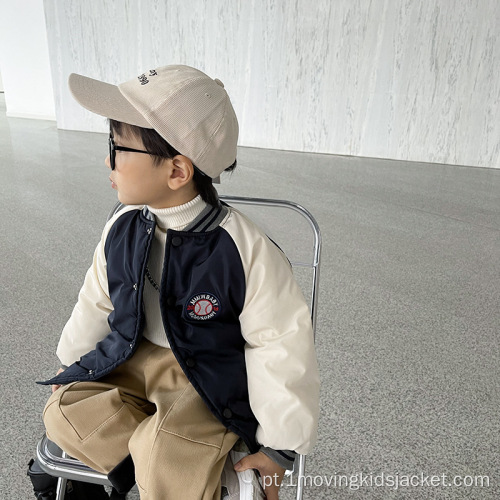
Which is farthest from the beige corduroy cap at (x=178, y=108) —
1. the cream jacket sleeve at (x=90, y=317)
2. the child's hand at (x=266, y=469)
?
the child's hand at (x=266, y=469)

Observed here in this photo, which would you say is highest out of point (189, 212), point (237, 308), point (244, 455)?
point (189, 212)

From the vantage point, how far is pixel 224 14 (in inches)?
220

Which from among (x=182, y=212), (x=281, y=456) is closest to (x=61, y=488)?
(x=281, y=456)

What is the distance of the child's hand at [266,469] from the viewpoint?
95cm

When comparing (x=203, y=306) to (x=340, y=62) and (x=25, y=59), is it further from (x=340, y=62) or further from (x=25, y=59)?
(x=25, y=59)

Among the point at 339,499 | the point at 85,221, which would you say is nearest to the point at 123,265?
the point at 339,499

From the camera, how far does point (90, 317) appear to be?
1.15 metres

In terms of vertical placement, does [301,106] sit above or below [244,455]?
below

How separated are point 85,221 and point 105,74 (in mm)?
Result: 3443

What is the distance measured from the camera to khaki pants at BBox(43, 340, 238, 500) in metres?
0.88

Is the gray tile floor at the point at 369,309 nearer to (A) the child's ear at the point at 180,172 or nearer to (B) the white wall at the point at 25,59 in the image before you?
(A) the child's ear at the point at 180,172

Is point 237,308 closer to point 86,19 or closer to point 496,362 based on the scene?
point 496,362

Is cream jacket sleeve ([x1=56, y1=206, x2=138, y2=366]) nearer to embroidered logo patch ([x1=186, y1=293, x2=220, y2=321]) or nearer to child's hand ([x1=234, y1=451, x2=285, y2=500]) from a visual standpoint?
embroidered logo patch ([x1=186, y1=293, x2=220, y2=321])

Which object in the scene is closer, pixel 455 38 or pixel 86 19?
pixel 455 38
